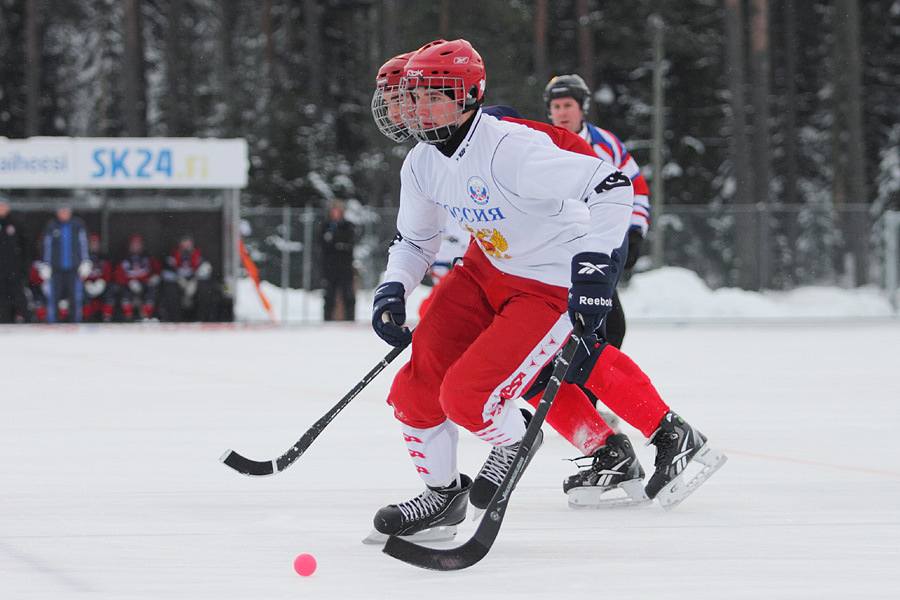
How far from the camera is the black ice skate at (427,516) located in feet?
10.4

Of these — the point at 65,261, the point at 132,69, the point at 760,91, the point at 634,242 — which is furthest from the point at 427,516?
the point at 132,69

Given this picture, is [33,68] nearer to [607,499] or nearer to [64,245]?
[64,245]

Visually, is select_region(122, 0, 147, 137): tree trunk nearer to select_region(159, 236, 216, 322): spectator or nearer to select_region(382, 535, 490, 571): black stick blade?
select_region(159, 236, 216, 322): spectator

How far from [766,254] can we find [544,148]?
1512cm

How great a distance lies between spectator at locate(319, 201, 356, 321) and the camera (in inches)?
563

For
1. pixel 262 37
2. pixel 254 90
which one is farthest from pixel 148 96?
pixel 254 90

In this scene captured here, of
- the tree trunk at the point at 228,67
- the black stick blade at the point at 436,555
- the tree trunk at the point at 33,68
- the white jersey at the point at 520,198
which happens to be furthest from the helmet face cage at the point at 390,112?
the tree trunk at the point at 33,68

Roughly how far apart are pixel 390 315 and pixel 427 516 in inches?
22.4

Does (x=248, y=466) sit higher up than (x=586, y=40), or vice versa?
(x=586, y=40)

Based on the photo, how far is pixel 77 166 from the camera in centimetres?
1395

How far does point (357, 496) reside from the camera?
151 inches

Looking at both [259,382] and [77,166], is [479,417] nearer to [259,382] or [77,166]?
[259,382]

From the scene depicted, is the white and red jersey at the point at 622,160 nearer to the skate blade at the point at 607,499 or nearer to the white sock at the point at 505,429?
the skate blade at the point at 607,499

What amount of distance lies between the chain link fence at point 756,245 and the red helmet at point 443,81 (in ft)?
42.6
